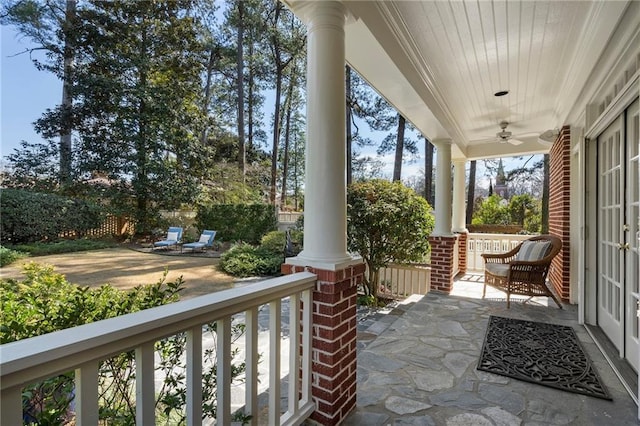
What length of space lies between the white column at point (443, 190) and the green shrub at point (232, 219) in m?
7.52

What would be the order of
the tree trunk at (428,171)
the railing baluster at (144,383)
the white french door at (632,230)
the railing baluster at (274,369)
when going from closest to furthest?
the railing baluster at (144,383)
the railing baluster at (274,369)
the white french door at (632,230)
the tree trunk at (428,171)

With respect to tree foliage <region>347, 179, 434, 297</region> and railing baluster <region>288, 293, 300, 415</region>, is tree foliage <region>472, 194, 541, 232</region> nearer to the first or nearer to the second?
tree foliage <region>347, 179, 434, 297</region>

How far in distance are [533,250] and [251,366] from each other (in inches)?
170

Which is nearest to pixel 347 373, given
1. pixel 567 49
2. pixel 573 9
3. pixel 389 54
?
pixel 389 54

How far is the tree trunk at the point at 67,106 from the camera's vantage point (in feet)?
29.1

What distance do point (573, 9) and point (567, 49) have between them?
26.4 inches

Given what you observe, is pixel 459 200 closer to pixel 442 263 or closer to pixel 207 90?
pixel 442 263

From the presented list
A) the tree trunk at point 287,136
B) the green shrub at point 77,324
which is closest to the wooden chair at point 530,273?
the green shrub at point 77,324

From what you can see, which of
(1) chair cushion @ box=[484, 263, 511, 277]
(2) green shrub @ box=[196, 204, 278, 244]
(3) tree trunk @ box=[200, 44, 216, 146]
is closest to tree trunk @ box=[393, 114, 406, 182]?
(2) green shrub @ box=[196, 204, 278, 244]

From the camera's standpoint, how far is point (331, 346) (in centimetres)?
168

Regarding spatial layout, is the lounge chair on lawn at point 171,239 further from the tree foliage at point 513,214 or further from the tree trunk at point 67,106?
the tree foliage at point 513,214

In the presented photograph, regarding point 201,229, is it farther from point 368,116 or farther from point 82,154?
point 368,116

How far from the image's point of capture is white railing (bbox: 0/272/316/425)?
0.69 m

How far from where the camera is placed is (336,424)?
1.73 metres
